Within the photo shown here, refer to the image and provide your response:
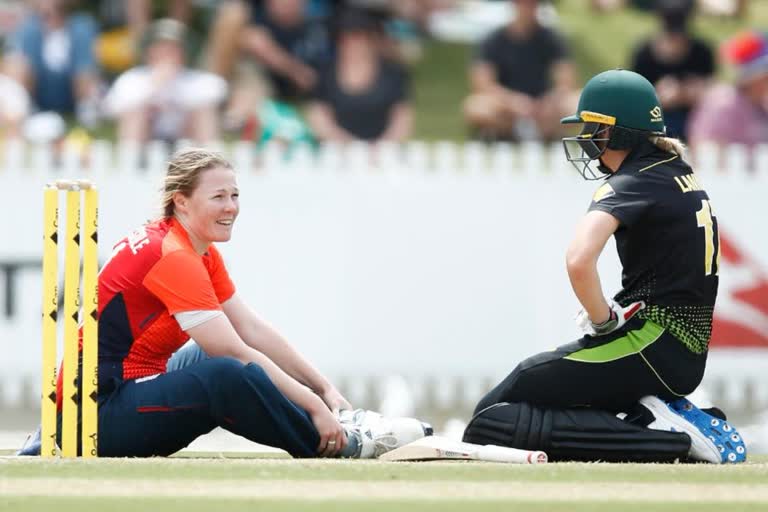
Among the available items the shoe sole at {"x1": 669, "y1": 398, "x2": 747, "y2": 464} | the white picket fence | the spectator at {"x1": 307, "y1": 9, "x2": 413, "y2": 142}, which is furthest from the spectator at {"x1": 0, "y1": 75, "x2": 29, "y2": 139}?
the shoe sole at {"x1": 669, "y1": 398, "x2": 747, "y2": 464}

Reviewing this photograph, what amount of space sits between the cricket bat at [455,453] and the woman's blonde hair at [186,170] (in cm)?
129

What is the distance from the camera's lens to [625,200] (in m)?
6.25

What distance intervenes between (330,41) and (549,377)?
7.43 metres

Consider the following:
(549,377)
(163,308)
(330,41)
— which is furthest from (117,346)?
(330,41)

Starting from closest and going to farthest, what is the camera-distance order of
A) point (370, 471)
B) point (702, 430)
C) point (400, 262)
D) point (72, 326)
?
1. point (370, 471)
2. point (72, 326)
3. point (702, 430)
4. point (400, 262)

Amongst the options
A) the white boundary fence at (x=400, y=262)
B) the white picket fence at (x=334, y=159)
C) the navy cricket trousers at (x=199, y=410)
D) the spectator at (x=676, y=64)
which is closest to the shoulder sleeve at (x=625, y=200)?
the navy cricket trousers at (x=199, y=410)

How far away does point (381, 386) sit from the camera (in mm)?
10992

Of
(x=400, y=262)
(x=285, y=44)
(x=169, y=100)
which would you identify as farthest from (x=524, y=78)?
(x=169, y=100)

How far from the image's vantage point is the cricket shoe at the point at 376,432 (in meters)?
6.43

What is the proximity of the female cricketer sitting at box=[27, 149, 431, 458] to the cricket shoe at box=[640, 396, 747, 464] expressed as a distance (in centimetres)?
113

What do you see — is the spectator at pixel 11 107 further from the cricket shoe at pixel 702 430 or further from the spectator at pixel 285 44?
the cricket shoe at pixel 702 430

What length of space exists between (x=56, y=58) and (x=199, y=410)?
323 inches

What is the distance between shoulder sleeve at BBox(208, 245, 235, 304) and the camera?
645cm

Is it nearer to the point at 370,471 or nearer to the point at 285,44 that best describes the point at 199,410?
the point at 370,471
